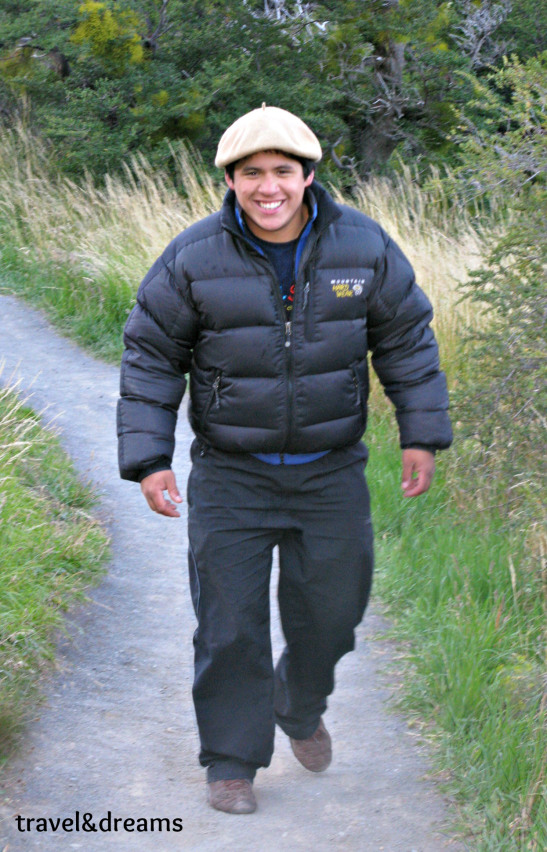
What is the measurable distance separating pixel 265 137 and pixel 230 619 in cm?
133

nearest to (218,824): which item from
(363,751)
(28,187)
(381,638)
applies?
(363,751)

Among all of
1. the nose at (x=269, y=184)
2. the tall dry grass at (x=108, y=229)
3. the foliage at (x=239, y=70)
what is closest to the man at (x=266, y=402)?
the nose at (x=269, y=184)

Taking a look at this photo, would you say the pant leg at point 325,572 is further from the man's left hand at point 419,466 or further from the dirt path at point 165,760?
the dirt path at point 165,760

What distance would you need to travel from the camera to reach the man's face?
2.77 meters

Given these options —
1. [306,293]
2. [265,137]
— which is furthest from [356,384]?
[265,137]

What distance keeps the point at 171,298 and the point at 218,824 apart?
152 centimetres

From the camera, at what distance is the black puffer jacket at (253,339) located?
2789 mm

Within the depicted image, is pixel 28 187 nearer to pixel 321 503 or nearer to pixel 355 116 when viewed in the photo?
pixel 355 116

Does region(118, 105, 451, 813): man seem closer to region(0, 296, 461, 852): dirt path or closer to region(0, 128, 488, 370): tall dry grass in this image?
region(0, 296, 461, 852): dirt path

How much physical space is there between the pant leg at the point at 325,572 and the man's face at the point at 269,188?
28.0 inches

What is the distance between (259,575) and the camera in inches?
116

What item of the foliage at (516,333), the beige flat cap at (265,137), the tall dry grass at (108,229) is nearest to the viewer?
the beige flat cap at (265,137)

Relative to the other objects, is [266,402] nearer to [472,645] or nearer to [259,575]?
[259,575]

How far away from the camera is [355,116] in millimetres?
13180
